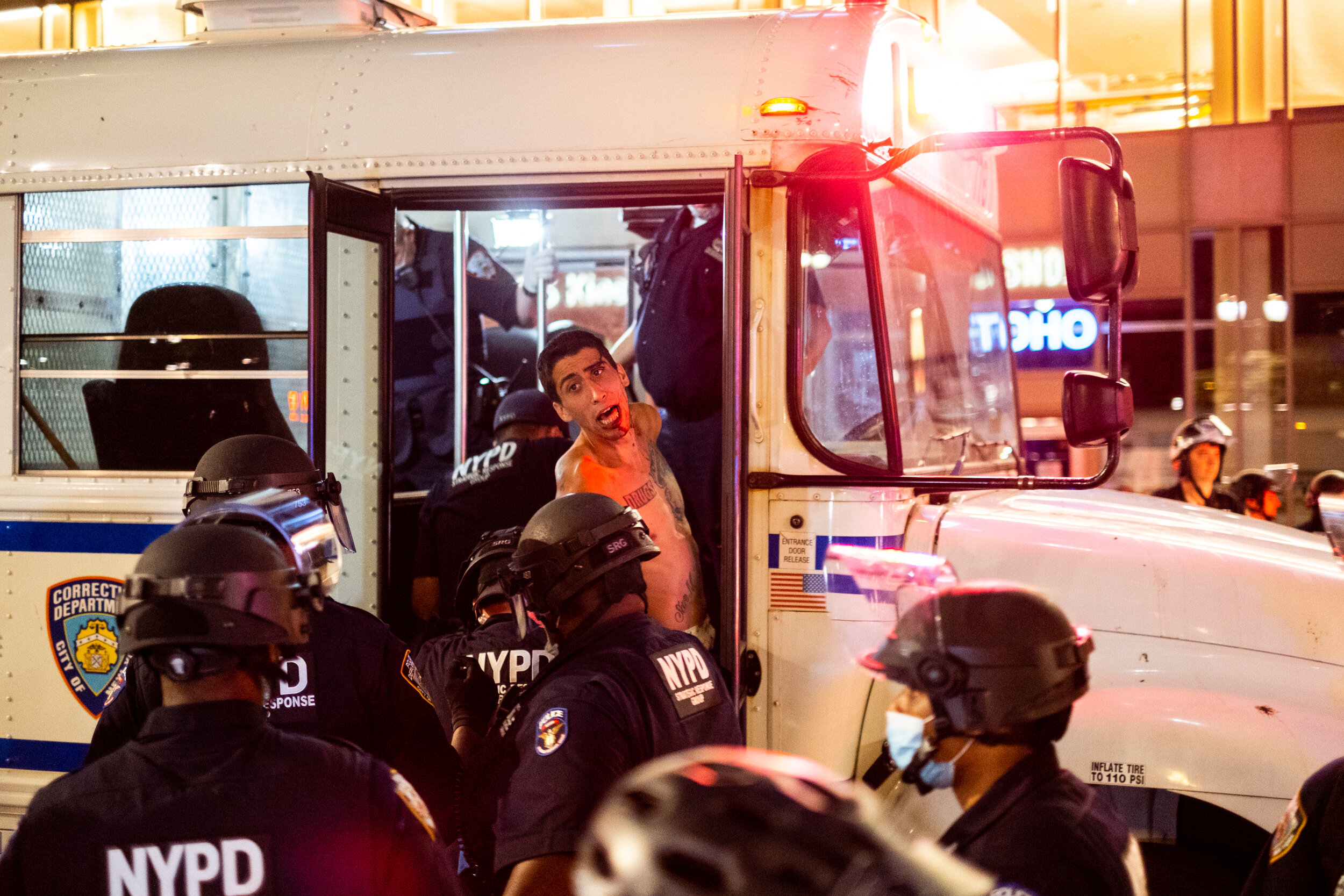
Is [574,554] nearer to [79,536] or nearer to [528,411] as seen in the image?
[79,536]

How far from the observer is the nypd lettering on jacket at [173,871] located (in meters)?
1.68

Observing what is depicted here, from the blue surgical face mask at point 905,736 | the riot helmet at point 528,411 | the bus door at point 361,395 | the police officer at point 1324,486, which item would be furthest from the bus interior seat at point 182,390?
the police officer at point 1324,486

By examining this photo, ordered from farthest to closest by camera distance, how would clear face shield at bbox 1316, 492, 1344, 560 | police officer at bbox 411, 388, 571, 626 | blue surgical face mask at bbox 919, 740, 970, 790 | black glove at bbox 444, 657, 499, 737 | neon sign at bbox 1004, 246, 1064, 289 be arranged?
neon sign at bbox 1004, 246, 1064, 289 → police officer at bbox 411, 388, 571, 626 → black glove at bbox 444, 657, 499, 737 → clear face shield at bbox 1316, 492, 1344, 560 → blue surgical face mask at bbox 919, 740, 970, 790

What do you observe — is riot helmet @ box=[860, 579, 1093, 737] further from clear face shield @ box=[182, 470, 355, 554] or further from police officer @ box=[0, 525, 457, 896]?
clear face shield @ box=[182, 470, 355, 554]

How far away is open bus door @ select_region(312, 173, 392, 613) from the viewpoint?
3688mm

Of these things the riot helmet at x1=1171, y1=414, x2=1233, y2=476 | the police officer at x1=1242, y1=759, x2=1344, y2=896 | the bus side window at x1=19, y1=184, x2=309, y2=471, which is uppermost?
the bus side window at x1=19, y1=184, x2=309, y2=471

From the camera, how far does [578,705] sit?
226 centimetres

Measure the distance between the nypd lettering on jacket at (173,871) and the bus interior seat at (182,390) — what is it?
2.13 metres

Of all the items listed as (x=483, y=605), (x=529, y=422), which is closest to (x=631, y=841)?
(x=483, y=605)

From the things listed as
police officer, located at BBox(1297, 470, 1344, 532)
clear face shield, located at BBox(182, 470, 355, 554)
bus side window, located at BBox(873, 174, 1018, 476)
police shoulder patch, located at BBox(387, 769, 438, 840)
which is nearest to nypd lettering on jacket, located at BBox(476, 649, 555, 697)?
clear face shield, located at BBox(182, 470, 355, 554)

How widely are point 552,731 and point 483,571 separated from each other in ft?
3.61

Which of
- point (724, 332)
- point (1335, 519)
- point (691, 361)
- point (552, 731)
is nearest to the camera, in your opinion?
point (552, 731)

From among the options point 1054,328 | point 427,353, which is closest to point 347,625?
point 427,353

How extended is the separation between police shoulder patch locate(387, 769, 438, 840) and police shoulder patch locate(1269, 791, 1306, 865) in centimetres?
141
